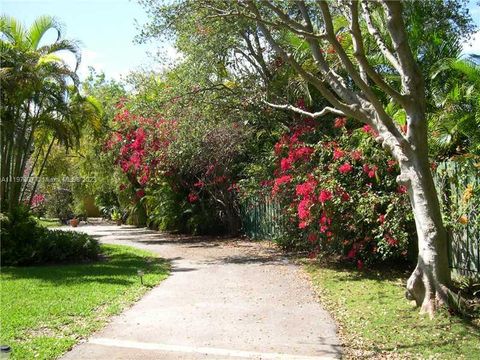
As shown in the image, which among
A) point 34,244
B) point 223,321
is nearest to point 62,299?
point 223,321

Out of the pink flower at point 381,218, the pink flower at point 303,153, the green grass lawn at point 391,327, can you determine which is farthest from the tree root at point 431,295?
the pink flower at point 303,153

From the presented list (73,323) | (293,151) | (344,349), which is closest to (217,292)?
(73,323)

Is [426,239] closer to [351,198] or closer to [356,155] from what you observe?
[351,198]

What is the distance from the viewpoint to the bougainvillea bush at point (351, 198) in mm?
9711

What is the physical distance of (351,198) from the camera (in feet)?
33.7

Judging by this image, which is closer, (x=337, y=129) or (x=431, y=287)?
(x=431, y=287)

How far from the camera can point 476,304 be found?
7.38 m

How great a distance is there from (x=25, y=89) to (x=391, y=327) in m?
10.3

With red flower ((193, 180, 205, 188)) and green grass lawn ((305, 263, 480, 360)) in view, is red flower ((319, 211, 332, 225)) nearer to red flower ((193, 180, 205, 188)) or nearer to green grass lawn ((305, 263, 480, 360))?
green grass lawn ((305, 263, 480, 360))

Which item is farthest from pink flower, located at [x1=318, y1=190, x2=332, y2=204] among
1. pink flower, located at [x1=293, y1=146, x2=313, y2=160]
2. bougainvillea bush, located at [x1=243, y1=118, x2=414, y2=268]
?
pink flower, located at [x1=293, y1=146, x2=313, y2=160]

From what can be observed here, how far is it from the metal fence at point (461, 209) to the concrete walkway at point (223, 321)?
2.59 m

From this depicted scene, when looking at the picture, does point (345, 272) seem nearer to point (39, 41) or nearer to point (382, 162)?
point (382, 162)

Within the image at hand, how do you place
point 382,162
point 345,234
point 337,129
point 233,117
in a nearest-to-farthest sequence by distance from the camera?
point 382,162 → point 345,234 → point 337,129 → point 233,117

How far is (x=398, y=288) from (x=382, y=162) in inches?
98.7
